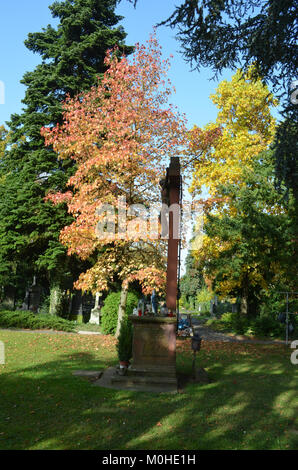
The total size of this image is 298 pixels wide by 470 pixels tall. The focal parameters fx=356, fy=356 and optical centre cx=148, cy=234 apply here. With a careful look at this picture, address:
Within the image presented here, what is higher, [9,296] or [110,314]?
[9,296]

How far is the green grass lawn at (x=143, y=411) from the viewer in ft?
15.5

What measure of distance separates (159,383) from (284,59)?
7840 mm

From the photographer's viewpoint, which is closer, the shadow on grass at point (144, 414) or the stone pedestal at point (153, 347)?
the shadow on grass at point (144, 414)

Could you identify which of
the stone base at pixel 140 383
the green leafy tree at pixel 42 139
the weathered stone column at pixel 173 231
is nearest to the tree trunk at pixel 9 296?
the green leafy tree at pixel 42 139

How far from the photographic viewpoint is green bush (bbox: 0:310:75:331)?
17.5 m

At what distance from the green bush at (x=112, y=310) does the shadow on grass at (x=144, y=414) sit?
7.32 metres

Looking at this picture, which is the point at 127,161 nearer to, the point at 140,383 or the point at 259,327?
the point at 140,383

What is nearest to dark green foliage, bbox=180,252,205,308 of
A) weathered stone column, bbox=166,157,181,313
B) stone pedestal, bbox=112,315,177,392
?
weathered stone column, bbox=166,157,181,313

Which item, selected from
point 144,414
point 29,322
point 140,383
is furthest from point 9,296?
point 144,414

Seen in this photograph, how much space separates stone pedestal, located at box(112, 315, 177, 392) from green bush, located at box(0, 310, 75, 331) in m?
10.5

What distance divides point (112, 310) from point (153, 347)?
881 cm

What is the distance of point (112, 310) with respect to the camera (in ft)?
54.7

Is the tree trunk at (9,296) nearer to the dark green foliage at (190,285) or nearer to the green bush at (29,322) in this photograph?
the green bush at (29,322)

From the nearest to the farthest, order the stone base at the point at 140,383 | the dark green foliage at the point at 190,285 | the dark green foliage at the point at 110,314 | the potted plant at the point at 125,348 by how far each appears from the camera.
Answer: the stone base at the point at 140,383 → the potted plant at the point at 125,348 → the dark green foliage at the point at 110,314 → the dark green foliage at the point at 190,285
